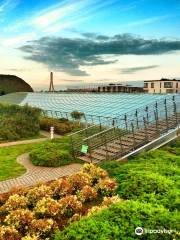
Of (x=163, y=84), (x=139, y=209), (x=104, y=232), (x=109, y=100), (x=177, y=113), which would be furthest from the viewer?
(x=163, y=84)

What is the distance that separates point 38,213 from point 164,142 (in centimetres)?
1110

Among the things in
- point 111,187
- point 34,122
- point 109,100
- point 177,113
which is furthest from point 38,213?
point 109,100

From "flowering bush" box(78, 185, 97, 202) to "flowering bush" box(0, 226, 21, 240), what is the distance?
2665mm

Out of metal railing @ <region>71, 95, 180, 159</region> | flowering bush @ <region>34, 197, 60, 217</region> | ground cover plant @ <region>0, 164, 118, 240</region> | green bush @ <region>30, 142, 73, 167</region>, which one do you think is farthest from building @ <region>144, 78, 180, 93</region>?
flowering bush @ <region>34, 197, 60, 217</region>

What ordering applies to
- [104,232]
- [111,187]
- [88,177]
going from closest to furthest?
1. [104,232]
2. [111,187]
3. [88,177]

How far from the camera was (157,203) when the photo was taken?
9.63 meters

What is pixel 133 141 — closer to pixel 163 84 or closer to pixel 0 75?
→ pixel 163 84

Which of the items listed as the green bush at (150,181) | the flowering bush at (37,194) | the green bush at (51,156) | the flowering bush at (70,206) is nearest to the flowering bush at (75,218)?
the flowering bush at (70,206)

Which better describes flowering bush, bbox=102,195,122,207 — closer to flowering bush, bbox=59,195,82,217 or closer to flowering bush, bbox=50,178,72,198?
flowering bush, bbox=59,195,82,217

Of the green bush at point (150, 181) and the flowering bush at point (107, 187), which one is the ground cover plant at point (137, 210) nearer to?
the green bush at point (150, 181)

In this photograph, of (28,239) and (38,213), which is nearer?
(28,239)

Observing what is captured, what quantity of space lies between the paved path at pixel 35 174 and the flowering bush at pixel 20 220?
13.4 feet

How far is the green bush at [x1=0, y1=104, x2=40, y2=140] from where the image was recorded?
26.4 m

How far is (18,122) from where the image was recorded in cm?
2786
